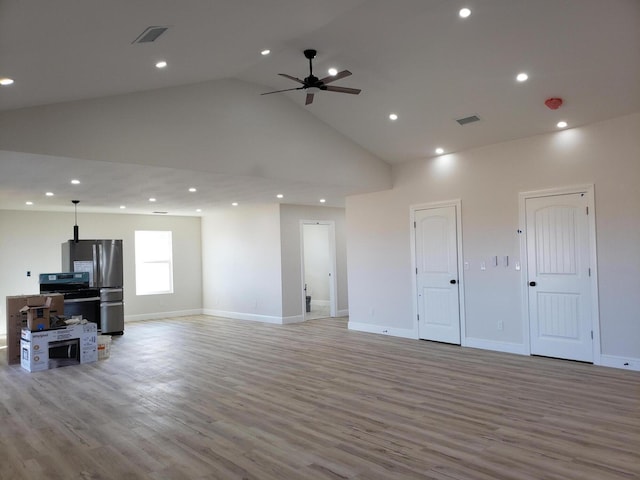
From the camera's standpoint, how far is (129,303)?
1099 cm

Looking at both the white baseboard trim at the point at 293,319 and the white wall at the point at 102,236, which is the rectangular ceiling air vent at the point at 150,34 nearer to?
the white baseboard trim at the point at 293,319

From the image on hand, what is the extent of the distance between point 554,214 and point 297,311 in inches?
222

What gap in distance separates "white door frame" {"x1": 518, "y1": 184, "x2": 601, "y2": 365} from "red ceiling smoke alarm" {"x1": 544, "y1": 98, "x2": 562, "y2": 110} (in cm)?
110

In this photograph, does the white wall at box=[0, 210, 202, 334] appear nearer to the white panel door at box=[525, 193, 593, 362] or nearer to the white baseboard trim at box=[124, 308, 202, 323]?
the white baseboard trim at box=[124, 308, 202, 323]

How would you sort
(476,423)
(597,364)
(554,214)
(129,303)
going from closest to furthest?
(476,423) < (597,364) < (554,214) < (129,303)

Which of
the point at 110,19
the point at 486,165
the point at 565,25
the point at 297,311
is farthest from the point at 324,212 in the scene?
the point at 110,19

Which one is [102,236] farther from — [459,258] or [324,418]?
[324,418]

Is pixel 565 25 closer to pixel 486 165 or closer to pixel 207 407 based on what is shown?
pixel 486 165

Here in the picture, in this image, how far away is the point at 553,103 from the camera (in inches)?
215

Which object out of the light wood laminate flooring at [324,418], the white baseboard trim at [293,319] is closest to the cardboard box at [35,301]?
the light wood laminate flooring at [324,418]

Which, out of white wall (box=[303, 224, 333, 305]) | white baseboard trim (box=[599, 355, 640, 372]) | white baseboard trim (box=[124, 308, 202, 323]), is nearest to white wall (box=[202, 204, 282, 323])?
white baseboard trim (box=[124, 308, 202, 323])

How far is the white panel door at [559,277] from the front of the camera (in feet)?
19.2

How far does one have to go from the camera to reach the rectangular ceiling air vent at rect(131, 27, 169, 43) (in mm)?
3557

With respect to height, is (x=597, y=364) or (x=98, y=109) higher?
(x=98, y=109)
